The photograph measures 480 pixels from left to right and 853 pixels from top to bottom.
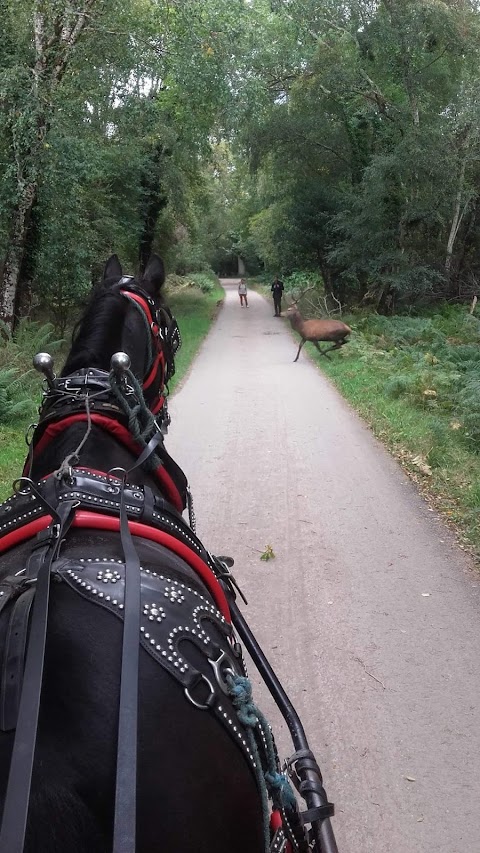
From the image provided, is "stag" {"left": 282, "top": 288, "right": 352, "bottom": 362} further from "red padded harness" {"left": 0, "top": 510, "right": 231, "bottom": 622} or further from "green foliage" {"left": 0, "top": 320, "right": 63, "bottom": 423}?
"red padded harness" {"left": 0, "top": 510, "right": 231, "bottom": 622}

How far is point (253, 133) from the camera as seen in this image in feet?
63.5

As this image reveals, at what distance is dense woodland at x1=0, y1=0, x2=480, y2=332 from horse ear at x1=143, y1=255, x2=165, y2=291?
7.17 meters

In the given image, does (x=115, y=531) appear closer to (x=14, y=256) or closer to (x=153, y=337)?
(x=153, y=337)

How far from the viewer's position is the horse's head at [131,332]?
276 centimetres

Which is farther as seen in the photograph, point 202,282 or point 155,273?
point 202,282

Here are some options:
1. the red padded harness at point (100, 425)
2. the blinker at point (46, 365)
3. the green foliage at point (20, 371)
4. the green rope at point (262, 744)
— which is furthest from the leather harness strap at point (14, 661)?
the green foliage at point (20, 371)

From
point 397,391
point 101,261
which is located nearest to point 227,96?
point 101,261

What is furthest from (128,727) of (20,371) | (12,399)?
(20,371)

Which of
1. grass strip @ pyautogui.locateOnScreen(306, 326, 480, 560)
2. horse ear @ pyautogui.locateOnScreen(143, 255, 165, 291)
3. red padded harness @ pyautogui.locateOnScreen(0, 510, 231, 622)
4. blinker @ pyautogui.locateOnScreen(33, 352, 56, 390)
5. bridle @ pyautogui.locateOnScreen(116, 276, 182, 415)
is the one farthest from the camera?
grass strip @ pyautogui.locateOnScreen(306, 326, 480, 560)

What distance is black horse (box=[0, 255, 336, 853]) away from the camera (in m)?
1.19

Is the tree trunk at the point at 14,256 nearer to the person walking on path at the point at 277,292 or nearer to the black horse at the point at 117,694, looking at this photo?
the black horse at the point at 117,694

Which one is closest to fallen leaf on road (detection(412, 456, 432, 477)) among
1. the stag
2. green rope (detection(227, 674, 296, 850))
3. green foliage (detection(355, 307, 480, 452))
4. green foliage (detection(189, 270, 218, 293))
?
green foliage (detection(355, 307, 480, 452))

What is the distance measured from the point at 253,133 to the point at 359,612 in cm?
1838

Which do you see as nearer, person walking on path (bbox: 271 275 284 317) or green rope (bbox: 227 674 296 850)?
green rope (bbox: 227 674 296 850)
